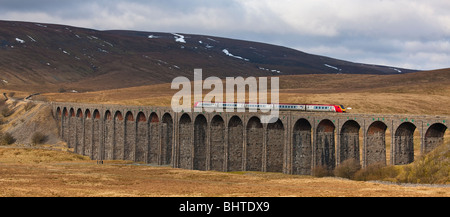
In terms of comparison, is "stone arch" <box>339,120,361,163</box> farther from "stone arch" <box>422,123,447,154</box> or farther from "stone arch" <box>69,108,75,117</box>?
"stone arch" <box>69,108,75,117</box>

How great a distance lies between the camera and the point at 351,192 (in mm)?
40469

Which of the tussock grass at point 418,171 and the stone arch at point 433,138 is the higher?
the stone arch at point 433,138

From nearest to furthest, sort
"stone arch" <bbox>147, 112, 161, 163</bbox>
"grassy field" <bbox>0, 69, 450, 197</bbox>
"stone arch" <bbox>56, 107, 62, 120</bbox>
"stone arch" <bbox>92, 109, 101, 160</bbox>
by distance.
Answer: "grassy field" <bbox>0, 69, 450, 197</bbox> < "stone arch" <bbox>147, 112, 161, 163</bbox> < "stone arch" <bbox>92, 109, 101, 160</bbox> < "stone arch" <bbox>56, 107, 62, 120</bbox>

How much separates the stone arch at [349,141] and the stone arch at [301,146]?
188 inches

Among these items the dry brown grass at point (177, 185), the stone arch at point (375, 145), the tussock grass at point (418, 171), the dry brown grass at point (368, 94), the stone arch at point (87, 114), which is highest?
the dry brown grass at point (368, 94)

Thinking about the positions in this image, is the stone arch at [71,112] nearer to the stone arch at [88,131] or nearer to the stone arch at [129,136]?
the stone arch at [88,131]

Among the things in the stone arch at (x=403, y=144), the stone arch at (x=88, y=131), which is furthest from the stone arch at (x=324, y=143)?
the stone arch at (x=88, y=131)

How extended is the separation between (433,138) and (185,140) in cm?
3279

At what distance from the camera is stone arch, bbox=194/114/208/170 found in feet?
232

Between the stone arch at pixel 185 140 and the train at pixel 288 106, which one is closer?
the train at pixel 288 106

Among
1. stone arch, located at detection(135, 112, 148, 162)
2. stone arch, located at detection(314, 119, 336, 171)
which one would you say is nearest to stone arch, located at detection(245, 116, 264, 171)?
stone arch, located at detection(314, 119, 336, 171)

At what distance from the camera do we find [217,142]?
69.1 metres

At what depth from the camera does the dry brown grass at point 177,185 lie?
40094 mm

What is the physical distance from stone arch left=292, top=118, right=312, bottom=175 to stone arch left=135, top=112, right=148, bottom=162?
26.5 m
